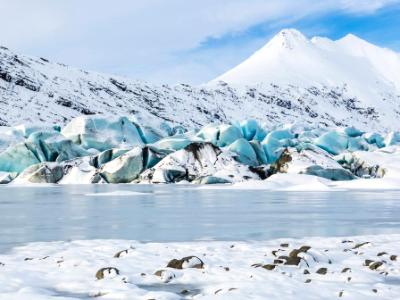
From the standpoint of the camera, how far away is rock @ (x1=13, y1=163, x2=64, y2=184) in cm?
4066

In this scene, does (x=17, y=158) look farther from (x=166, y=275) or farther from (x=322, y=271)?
(x=322, y=271)

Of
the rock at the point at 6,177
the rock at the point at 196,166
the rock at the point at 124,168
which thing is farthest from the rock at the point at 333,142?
the rock at the point at 6,177

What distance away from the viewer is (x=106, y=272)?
7363 mm

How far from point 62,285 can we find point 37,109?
4834 inches

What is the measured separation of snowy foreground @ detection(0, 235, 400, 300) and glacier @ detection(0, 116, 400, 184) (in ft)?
93.2

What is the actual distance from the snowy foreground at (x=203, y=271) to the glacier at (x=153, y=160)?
28.4 meters

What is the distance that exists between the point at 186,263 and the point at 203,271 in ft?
1.35

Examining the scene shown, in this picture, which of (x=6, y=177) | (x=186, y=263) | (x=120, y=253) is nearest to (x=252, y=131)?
(x=6, y=177)

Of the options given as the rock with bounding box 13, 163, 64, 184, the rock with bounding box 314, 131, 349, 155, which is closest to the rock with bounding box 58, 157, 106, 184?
the rock with bounding box 13, 163, 64, 184

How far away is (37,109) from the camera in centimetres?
12469

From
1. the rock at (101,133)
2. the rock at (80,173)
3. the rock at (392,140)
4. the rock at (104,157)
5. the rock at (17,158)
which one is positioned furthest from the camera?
the rock at (392,140)

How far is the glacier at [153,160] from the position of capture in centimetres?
3916

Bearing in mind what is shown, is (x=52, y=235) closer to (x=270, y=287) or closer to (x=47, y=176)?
(x=270, y=287)

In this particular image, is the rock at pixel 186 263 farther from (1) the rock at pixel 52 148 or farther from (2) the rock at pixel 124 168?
(1) the rock at pixel 52 148
